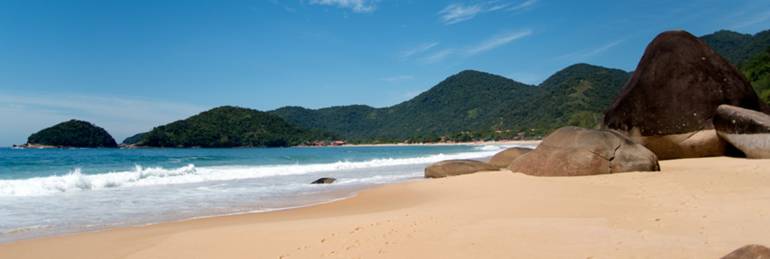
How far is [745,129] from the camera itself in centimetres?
1234

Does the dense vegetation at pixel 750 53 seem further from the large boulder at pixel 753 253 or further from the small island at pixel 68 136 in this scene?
the small island at pixel 68 136

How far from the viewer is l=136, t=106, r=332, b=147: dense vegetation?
3765 inches

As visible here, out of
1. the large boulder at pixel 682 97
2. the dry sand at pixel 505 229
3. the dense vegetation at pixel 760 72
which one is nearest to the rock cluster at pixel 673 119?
the large boulder at pixel 682 97

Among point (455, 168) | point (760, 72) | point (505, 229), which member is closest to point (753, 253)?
point (505, 229)

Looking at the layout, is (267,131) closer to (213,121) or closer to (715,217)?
(213,121)

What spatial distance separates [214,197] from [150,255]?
6.96 m

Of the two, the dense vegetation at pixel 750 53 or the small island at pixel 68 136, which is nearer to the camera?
the dense vegetation at pixel 750 53

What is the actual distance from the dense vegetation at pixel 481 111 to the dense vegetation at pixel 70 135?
2869 inches

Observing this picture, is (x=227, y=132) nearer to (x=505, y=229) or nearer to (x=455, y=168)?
(x=455, y=168)

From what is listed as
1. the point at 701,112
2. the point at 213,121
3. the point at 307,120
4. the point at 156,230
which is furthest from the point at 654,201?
the point at 307,120

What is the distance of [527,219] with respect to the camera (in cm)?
607

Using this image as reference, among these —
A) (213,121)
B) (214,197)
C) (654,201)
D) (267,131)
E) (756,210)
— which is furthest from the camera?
(267,131)

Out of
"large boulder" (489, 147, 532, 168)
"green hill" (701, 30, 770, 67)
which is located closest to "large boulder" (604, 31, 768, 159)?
"large boulder" (489, 147, 532, 168)

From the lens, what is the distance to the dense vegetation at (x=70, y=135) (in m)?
85.9
